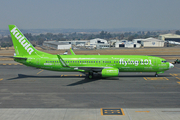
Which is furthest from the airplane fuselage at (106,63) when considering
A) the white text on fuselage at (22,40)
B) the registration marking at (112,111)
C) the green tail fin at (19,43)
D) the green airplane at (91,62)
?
the registration marking at (112,111)

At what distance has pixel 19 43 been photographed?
36.7m

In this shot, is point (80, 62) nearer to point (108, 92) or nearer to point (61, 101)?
point (108, 92)

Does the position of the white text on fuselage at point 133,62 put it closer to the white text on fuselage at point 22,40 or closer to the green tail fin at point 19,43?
the green tail fin at point 19,43

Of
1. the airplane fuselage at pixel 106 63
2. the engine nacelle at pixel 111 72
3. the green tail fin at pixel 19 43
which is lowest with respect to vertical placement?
the engine nacelle at pixel 111 72

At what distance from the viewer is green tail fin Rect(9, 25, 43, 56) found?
119 feet

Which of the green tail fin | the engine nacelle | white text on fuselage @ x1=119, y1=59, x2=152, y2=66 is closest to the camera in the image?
the engine nacelle

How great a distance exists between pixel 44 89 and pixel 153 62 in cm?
2197

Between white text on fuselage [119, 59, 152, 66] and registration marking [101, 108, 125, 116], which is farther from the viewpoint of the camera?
white text on fuselage [119, 59, 152, 66]

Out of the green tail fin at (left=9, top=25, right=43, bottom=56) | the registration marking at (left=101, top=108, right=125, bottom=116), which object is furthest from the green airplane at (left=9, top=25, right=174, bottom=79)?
the registration marking at (left=101, top=108, right=125, bottom=116)

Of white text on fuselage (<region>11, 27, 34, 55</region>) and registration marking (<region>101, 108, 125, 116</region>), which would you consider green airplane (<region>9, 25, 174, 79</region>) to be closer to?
white text on fuselage (<region>11, 27, 34, 55</region>)

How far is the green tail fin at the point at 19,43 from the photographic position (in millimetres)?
36406

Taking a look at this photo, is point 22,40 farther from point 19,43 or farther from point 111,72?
point 111,72

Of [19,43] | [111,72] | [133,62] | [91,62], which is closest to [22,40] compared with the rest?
[19,43]

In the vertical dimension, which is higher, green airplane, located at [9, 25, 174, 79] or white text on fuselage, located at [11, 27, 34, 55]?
white text on fuselage, located at [11, 27, 34, 55]
